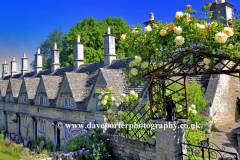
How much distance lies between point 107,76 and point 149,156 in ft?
30.8

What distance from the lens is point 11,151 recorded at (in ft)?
53.8

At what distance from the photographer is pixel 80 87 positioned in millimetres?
17828

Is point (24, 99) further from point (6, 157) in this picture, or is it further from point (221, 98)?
point (221, 98)

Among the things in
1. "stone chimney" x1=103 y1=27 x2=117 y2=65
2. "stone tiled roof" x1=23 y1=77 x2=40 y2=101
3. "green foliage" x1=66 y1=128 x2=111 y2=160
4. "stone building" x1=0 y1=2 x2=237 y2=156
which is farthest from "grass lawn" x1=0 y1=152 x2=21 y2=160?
"stone chimney" x1=103 y1=27 x2=117 y2=65

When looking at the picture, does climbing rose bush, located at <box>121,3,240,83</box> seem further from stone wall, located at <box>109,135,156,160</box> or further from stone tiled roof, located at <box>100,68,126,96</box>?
stone tiled roof, located at <box>100,68,126,96</box>

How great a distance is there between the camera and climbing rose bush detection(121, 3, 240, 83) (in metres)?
4.70

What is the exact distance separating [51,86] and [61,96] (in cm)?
360

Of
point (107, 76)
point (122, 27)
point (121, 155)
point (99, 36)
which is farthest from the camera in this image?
point (122, 27)

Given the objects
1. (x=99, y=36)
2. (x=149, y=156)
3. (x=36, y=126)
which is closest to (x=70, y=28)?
(x=99, y=36)

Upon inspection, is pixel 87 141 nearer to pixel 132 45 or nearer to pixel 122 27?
pixel 132 45

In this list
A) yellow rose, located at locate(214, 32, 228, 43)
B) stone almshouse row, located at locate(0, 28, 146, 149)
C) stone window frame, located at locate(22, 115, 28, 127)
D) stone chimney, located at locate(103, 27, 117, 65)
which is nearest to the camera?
yellow rose, located at locate(214, 32, 228, 43)

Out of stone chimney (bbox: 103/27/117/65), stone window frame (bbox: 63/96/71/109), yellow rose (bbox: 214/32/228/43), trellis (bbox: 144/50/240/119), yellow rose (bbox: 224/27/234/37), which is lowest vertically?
stone window frame (bbox: 63/96/71/109)

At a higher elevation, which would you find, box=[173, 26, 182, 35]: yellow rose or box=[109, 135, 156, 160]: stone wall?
box=[173, 26, 182, 35]: yellow rose

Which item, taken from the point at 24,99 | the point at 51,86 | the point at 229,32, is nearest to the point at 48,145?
the point at 51,86
